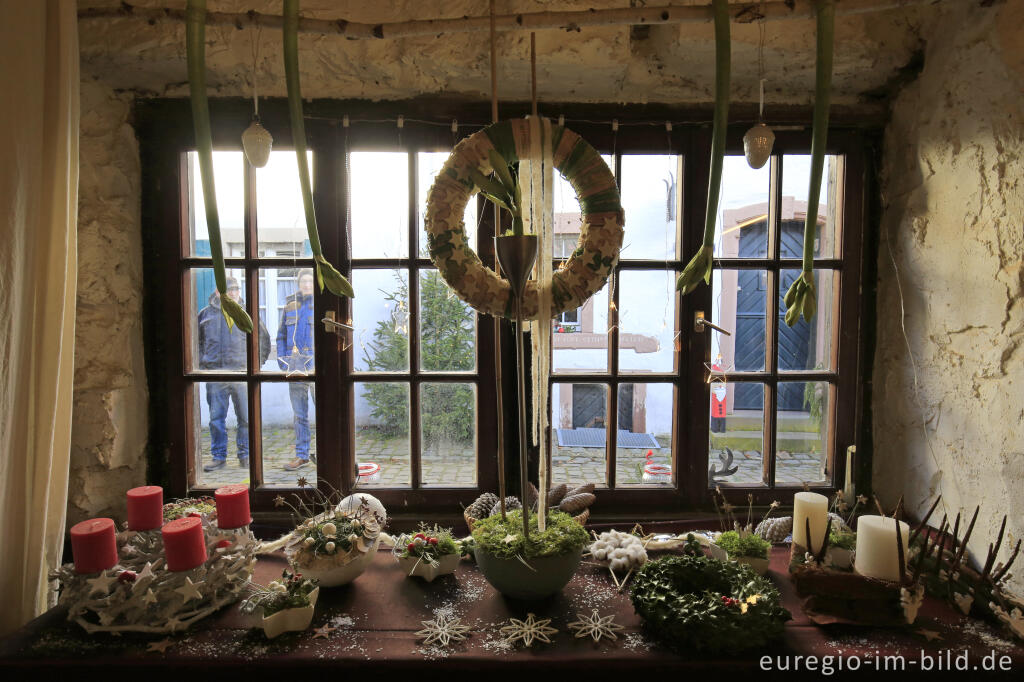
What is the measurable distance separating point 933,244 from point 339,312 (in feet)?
5.68

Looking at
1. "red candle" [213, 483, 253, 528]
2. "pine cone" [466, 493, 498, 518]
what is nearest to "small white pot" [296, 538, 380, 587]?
"red candle" [213, 483, 253, 528]

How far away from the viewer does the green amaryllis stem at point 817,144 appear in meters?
0.95

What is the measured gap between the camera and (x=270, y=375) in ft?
5.51

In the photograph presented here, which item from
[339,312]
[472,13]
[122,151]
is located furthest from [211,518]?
[472,13]

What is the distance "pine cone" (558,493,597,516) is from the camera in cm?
152

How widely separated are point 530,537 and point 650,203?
1.09m

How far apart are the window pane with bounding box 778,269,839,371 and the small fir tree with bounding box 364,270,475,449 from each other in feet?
3.36

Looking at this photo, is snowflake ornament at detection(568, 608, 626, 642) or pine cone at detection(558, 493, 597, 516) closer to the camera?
snowflake ornament at detection(568, 608, 626, 642)

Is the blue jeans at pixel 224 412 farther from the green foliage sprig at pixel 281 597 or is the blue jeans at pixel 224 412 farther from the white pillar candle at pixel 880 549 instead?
the white pillar candle at pixel 880 549

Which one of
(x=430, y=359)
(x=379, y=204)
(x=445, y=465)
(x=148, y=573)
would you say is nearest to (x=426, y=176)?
(x=379, y=204)

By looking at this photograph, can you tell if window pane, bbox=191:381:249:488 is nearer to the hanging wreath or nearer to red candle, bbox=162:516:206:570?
red candle, bbox=162:516:206:570

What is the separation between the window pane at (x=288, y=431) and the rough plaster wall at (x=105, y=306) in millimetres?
388

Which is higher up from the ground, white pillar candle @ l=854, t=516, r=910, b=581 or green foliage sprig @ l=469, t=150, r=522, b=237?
green foliage sprig @ l=469, t=150, r=522, b=237

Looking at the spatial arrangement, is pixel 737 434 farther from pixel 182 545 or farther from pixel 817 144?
pixel 182 545
